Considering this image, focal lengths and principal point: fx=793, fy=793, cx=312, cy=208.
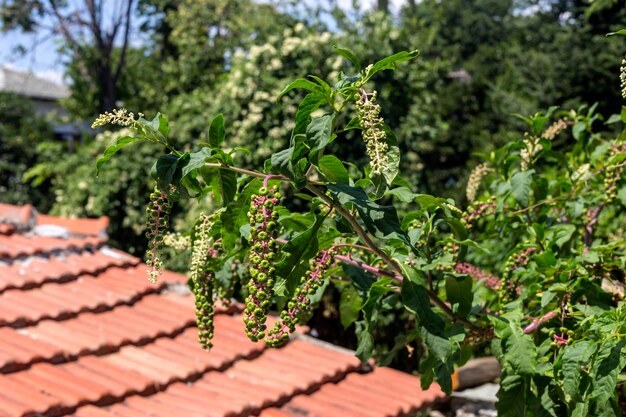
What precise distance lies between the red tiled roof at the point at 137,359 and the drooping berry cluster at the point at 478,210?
1.19 meters

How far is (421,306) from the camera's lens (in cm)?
172

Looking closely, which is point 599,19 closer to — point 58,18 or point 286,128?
point 286,128

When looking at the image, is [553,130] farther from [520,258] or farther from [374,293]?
[374,293]

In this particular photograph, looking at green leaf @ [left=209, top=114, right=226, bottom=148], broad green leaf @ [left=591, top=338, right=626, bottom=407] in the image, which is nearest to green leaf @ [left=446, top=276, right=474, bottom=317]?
broad green leaf @ [left=591, top=338, right=626, bottom=407]

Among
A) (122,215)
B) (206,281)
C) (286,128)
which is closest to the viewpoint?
(206,281)

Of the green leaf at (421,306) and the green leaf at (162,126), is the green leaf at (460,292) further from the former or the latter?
the green leaf at (162,126)

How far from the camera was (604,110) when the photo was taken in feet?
40.8

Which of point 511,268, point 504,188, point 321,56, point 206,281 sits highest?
point 321,56

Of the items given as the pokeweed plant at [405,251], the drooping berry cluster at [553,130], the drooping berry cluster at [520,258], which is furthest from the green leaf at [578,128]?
the drooping berry cluster at [520,258]

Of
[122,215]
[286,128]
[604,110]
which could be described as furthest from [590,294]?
[604,110]

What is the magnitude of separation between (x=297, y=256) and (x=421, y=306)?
0.31 m

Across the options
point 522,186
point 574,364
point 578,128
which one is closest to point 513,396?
point 574,364

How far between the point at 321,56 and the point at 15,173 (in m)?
10.3

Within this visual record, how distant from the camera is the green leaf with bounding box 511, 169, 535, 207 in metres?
2.45
